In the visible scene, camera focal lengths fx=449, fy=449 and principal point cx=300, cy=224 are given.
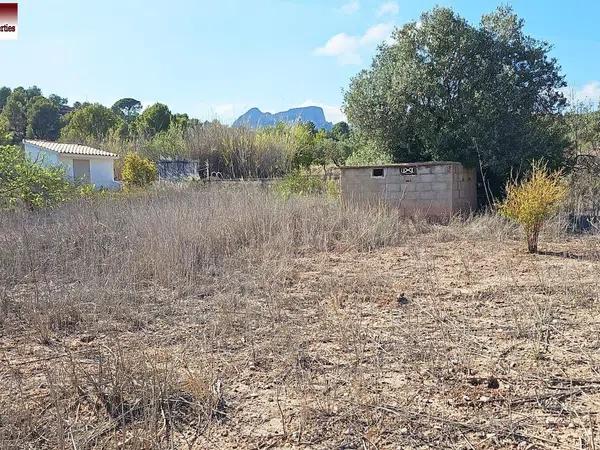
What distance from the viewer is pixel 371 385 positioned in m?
2.51

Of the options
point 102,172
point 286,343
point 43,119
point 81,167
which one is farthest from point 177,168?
point 43,119

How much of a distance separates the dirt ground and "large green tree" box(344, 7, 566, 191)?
19.8 feet

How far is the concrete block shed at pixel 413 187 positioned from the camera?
30.4ft

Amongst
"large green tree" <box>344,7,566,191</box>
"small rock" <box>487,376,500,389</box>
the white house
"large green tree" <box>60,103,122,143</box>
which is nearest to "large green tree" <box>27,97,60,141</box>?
"large green tree" <box>60,103,122,143</box>

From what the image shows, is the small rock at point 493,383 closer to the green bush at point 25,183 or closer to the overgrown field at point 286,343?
the overgrown field at point 286,343

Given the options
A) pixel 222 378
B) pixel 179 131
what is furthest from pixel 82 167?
pixel 222 378

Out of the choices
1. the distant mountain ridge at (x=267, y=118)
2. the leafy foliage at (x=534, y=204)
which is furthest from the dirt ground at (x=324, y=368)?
the distant mountain ridge at (x=267, y=118)

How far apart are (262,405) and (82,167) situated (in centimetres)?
2375

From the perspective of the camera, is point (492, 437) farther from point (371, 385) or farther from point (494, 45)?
point (494, 45)

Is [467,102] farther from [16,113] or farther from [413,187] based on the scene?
[16,113]

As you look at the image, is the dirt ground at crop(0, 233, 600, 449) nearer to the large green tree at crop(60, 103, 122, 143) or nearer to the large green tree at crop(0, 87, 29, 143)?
the large green tree at crop(60, 103, 122, 143)

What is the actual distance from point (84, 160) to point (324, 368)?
2344 cm

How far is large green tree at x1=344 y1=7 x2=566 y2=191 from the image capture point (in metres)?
10.1

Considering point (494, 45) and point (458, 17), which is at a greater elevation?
point (458, 17)
